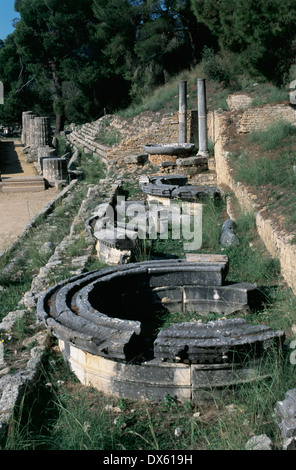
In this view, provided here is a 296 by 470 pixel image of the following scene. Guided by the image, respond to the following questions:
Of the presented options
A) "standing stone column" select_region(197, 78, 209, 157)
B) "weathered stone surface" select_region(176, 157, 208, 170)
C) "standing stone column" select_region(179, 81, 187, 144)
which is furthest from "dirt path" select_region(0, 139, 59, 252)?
"standing stone column" select_region(197, 78, 209, 157)

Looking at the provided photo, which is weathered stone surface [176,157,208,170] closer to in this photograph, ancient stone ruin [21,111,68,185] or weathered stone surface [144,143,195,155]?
weathered stone surface [144,143,195,155]

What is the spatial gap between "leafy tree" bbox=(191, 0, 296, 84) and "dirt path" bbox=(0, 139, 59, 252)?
7938mm

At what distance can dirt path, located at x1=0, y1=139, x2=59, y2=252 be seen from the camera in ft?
39.7

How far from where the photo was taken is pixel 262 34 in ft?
51.0

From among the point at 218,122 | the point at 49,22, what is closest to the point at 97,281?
the point at 218,122

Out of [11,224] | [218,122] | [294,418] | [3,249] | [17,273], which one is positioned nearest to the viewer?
[294,418]

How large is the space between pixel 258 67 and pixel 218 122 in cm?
335

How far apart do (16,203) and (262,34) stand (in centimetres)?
900

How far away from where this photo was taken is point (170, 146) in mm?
16156

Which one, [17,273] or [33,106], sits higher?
[33,106]

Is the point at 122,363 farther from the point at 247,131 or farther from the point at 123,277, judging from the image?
the point at 247,131

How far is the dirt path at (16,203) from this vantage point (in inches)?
476

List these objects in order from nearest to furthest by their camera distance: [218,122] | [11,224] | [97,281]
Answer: [97,281], [11,224], [218,122]

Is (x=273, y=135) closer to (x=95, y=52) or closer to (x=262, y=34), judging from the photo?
(x=262, y=34)
